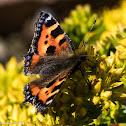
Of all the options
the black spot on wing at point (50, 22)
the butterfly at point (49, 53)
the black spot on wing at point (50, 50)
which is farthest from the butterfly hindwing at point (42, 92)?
the black spot on wing at point (50, 22)

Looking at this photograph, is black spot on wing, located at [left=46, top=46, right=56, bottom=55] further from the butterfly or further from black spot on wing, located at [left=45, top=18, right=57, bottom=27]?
black spot on wing, located at [left=45, top=18, right=57, bottom=27]

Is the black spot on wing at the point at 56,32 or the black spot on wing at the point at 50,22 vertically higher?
the black spot on wing at the point at 50,22

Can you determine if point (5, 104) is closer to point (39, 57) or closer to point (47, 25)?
point (39, 57)

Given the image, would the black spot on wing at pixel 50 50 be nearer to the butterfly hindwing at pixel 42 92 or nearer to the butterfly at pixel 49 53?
the butterfly at pixel 49 53

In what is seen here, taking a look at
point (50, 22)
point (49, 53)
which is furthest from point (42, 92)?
point (50, 22)

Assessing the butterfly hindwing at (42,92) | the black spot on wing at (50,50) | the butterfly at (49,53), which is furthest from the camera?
the black spot on wing at (50,50)

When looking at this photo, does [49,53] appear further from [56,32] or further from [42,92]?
[42,92]

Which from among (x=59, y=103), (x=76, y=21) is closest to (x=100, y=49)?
(x=59, y=103)

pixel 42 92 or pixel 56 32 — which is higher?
pixel 56 32

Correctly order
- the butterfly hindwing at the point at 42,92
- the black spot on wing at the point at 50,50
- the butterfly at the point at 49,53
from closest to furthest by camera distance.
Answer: the butterfly hindwing at the point at 42,92
the butterfly at the point at 49,53
the black spot on wing at the point at 50,50
